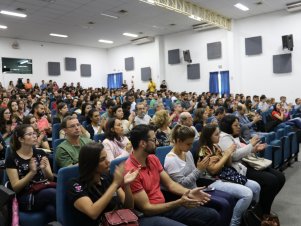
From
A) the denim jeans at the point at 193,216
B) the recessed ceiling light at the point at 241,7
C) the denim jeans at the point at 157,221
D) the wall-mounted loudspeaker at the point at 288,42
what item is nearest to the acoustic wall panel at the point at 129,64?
the recessed ceiling light at the point at 241,7

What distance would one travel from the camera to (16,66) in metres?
15.1

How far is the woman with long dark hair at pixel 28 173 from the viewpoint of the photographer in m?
2.26

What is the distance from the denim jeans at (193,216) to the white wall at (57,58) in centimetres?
1478

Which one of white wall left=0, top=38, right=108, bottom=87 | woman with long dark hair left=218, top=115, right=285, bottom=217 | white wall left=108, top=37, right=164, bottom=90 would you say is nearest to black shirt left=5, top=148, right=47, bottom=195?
woman with long dark hair left=218, top=115, right=285, bottom=217

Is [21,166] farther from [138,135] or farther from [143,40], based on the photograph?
[143,40]

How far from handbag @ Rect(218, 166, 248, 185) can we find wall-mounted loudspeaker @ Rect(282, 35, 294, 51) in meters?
10.1

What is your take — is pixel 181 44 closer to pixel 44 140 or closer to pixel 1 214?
pixel 44 140

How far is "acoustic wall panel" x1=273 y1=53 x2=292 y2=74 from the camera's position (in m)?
11.8

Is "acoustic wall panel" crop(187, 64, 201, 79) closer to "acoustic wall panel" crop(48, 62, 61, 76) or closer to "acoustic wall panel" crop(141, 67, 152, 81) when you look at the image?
"acoustic wall panel" crop(141, 67, 152, 81)

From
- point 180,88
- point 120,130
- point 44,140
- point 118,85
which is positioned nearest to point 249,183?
point 120,130

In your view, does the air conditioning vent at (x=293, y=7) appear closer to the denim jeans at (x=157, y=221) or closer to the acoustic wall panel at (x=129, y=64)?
the acoustic wall panel at (x=129, y=64)

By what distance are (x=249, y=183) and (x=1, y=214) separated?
2.18m

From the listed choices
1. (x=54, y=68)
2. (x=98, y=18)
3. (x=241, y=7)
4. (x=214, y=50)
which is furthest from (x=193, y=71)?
(x=54, y=68)

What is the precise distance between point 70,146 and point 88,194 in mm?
1083
